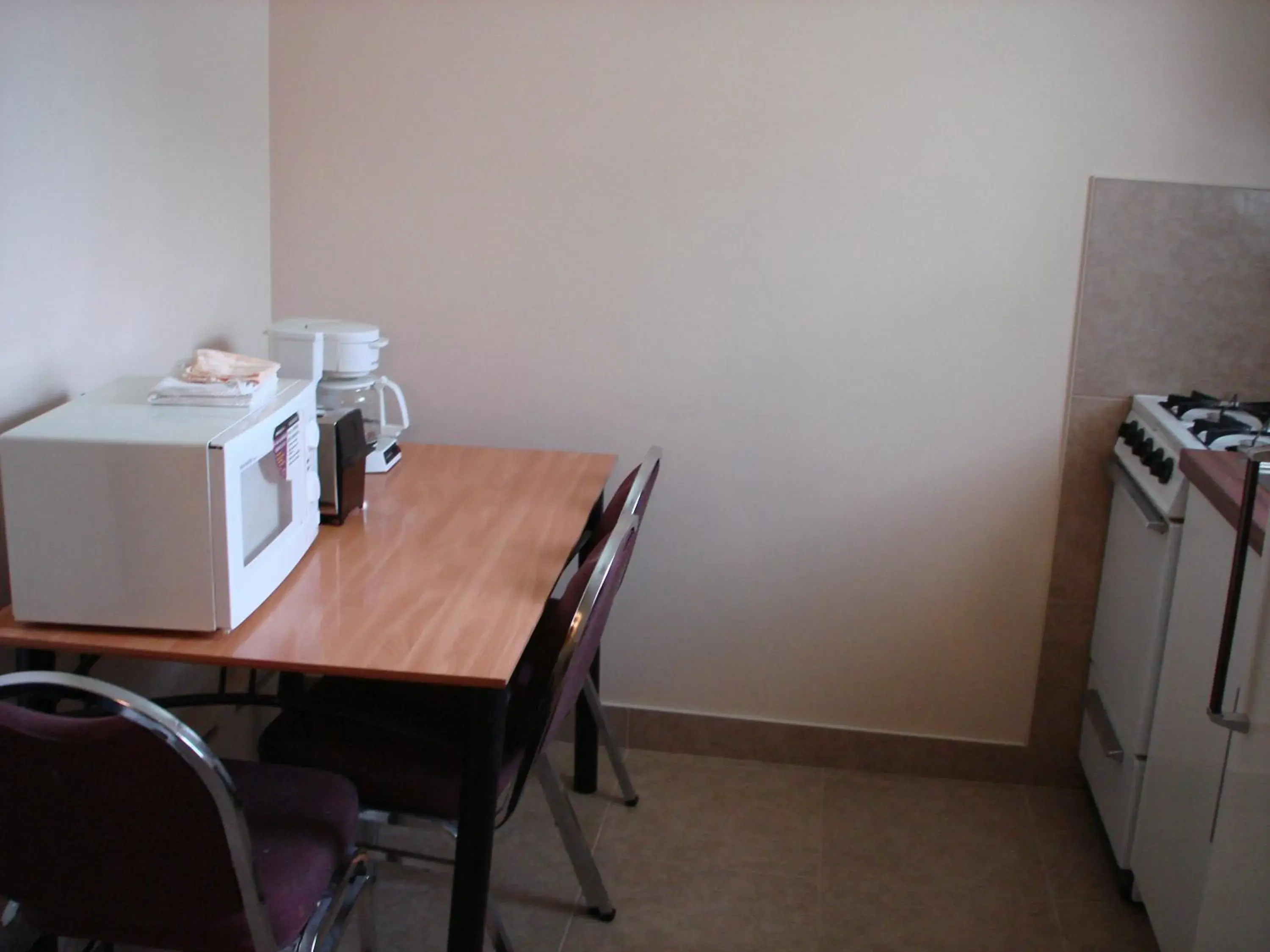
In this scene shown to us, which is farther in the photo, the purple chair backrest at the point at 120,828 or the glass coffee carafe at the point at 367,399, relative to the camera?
the glass coffee carafe at the point at 367,399

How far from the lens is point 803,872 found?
99.7 inches

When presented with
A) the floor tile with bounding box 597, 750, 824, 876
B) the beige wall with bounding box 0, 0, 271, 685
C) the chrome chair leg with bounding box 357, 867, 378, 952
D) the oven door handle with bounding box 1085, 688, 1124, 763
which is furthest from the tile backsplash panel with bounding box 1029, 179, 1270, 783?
the beige wall with bounding box 0, 0, 271, 685

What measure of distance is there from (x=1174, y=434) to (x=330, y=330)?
65.5 inches

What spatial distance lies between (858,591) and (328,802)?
1.44 meters

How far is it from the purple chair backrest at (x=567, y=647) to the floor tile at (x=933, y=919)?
77 centimetres

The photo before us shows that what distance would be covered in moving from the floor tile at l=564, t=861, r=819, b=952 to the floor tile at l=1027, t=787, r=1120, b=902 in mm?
530

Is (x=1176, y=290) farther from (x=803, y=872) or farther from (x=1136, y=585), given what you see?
(x=803, y=872)

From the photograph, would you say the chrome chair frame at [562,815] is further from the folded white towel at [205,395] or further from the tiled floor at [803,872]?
the folded white towel at [205,395]

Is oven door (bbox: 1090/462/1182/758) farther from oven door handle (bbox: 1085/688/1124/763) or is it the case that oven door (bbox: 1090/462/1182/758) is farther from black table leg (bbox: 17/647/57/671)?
black table leg (bbox: 17/647/57/671)

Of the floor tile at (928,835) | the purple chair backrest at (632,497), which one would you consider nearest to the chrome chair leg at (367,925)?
the purple chair backrest at (632,497)

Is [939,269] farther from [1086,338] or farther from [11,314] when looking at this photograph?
[11,314]

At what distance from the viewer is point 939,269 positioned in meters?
2.63

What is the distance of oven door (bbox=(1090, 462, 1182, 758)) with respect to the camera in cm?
224

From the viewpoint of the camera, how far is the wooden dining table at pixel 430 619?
1675 millimetres
